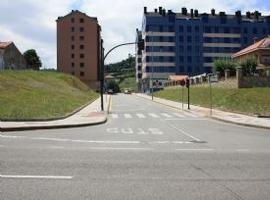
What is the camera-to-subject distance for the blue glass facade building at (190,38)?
141000 millimetres

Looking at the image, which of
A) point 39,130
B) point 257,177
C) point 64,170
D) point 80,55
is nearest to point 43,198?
point 64,170

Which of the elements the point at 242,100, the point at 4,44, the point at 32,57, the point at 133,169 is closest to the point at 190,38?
the point at 32,57

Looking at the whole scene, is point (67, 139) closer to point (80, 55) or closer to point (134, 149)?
point (134, 149)

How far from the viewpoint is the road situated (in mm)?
9414

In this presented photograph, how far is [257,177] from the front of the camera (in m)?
11.2

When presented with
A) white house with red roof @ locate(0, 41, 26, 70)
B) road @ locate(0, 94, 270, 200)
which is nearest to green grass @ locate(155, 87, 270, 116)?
road @ locate(0, 94, 270, 200)

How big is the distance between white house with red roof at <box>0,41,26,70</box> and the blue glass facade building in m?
36.9

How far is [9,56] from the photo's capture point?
108375mm

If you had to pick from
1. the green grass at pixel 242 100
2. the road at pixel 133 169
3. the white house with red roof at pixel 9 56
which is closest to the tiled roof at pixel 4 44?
the white house with red roof at pixel 9 56

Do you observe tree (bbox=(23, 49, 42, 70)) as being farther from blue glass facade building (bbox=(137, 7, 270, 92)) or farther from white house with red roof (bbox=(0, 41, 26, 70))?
white house with red roof (bbox=(0, 41, 26, 70))

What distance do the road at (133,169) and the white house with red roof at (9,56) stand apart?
8251 cm

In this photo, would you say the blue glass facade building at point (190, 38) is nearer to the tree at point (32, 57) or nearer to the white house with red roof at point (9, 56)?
the tree at point (32, 57)

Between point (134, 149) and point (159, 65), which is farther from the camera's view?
point (159, 65)

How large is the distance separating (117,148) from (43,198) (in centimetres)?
820
